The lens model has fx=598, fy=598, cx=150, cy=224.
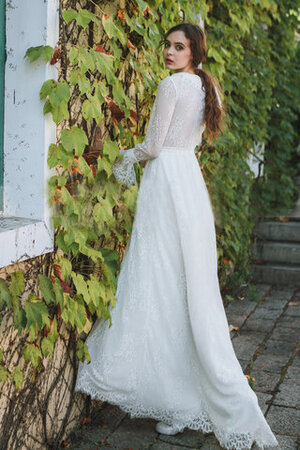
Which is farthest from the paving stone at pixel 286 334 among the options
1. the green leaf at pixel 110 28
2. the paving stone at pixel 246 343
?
the green leaf at pixel 110 28

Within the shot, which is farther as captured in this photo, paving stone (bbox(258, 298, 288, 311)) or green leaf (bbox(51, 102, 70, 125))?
paving stone (bbox(258, 298, 288, 311))

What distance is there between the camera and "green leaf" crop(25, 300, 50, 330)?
238 cm

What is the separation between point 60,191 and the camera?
8.31 ft

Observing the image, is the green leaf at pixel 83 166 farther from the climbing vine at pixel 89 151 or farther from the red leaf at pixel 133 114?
the red leaf at pixel 133 114

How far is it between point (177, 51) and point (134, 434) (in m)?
1.88

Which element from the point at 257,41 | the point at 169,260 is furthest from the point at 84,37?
the point at 257,41

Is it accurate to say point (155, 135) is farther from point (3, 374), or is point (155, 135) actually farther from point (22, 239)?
point (3, 374)

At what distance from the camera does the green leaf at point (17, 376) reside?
7.82 feet

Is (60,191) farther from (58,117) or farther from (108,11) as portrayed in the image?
(108,11)

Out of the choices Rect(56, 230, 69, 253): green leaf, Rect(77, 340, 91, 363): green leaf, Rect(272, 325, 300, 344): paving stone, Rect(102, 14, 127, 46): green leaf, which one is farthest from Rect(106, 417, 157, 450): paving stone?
Rect(102, 14, 127, 46): green leaf

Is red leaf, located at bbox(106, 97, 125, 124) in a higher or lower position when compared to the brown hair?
lower

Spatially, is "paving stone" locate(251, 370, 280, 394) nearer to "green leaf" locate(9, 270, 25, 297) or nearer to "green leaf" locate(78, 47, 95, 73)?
"green leaf" locate(9, 270, 25, 297)

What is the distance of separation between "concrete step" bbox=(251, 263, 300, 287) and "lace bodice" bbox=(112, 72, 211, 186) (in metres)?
3.26

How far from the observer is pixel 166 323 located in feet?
9.46
